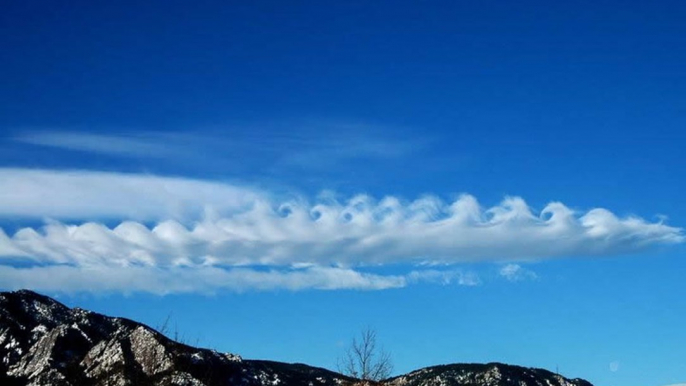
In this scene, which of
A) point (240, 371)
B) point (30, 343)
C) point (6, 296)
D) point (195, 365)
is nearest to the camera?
point (195, 365)

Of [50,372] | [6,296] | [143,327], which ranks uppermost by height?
[6,296]

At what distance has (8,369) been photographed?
122 m

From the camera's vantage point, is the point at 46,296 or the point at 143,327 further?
the point at 46,296

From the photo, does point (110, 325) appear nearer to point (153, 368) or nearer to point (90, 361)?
point (90, 361)

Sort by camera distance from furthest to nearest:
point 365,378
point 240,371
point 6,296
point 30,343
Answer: point 6,296 < point 30,343 < point 240,371 < point 365,378

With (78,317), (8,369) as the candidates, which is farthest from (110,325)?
(8,369)

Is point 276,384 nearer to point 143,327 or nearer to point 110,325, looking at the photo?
point 143,327

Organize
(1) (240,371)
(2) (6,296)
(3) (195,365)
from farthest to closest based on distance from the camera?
(2) (6,296) → (1) (240,371) → (3) (195,365)

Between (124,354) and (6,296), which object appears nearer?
(124,354)

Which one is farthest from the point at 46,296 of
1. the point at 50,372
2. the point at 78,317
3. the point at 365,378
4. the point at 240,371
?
the point at 365,378

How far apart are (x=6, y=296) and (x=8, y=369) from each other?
25052mm

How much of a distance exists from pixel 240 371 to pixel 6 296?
169 feet

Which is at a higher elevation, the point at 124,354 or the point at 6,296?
the point at 6,296

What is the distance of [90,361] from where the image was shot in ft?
373
